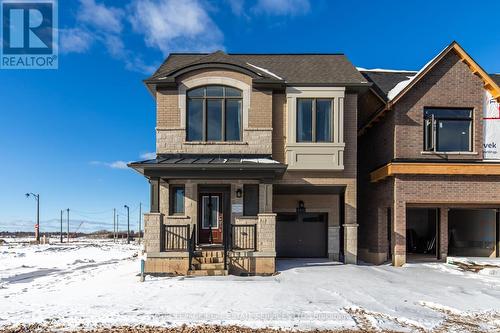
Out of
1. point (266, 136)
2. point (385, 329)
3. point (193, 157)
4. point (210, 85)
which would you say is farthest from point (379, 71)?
point (385, 329)

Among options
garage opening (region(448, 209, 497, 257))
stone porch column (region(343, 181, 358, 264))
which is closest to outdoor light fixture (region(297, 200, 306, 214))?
stone porch column (region(343, 181, 358, 264))

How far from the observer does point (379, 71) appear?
16578 millimetres

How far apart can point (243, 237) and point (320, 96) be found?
6.10 m

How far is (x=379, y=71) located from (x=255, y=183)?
27.6ft

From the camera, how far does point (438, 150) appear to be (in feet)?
45.1

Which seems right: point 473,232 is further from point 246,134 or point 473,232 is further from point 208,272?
point 208,272

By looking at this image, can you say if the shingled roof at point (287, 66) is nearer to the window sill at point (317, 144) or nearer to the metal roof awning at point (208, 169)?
the window sill at point (317, 144)

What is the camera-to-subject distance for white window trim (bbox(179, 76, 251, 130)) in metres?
13.6

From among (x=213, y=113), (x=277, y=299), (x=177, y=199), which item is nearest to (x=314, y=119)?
(x=213, y=113)

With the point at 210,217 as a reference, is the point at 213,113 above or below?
above

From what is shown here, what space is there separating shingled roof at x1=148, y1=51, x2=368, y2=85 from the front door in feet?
16.3

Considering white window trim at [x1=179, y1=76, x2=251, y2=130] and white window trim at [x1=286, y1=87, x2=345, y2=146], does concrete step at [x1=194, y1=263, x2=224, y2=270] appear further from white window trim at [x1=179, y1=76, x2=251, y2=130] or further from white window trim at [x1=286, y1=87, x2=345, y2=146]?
white window trim at [x1=286, y1=87, x2=345, y2=146]

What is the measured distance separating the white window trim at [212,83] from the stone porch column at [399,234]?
6500 millimetres

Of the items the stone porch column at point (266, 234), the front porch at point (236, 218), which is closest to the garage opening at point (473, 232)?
the front porch at point (236, 218)
